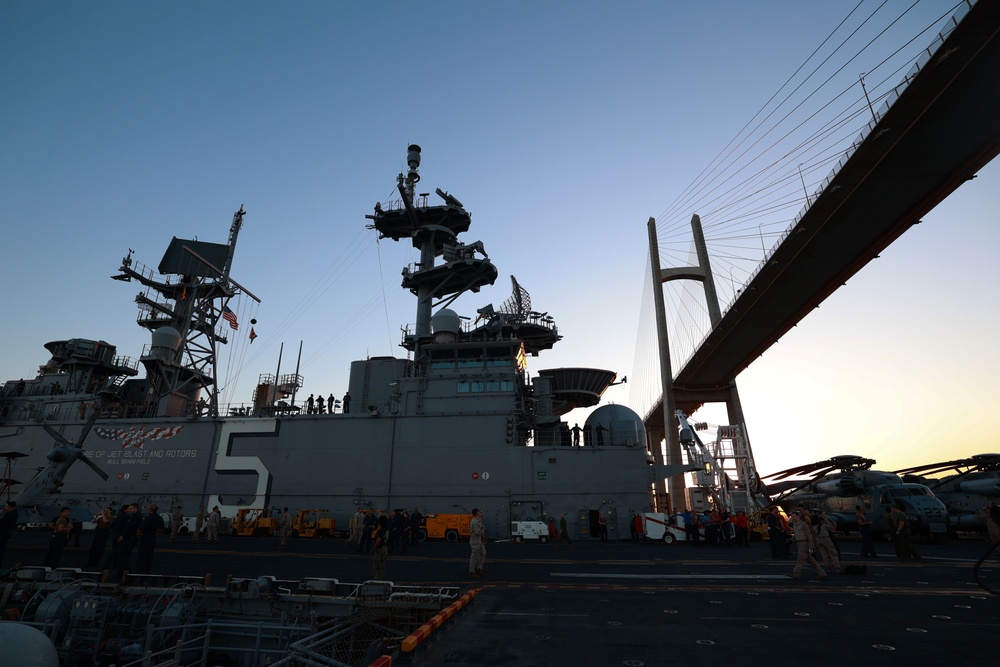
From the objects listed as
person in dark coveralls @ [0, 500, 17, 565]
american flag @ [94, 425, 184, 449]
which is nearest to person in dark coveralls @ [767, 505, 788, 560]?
person in dark coveralls @ [0, 500, 17, 565]

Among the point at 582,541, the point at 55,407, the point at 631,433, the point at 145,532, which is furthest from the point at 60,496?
the point at 631,433

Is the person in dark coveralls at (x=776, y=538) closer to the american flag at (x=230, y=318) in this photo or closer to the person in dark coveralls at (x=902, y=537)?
the person in dark coveralls at (x=902, y=537)

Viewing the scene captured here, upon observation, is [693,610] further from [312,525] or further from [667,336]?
[667,336]

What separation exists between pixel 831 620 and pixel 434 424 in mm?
19934

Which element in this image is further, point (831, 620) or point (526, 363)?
point (526, 363)

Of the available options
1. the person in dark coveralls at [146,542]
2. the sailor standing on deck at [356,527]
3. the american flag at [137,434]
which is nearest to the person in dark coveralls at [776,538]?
the sailor standing on deck at [356,527]

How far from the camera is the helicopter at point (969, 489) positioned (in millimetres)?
19250

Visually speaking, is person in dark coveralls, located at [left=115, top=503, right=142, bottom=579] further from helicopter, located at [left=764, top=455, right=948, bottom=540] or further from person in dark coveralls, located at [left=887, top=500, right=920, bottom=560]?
helicopter, located at [left=764, top=455, right=948, bottom=540]

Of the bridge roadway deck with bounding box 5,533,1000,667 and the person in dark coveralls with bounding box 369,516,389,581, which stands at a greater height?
the person in dark coveralls with bounding box 369,516,389,581

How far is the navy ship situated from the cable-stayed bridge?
427 inches

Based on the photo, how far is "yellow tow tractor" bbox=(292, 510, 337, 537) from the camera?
23.1 metres

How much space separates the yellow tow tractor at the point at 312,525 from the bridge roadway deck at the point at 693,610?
30.9 feet

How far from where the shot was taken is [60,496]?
90.8ft

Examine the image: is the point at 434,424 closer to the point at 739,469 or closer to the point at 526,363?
the point at 526,363
